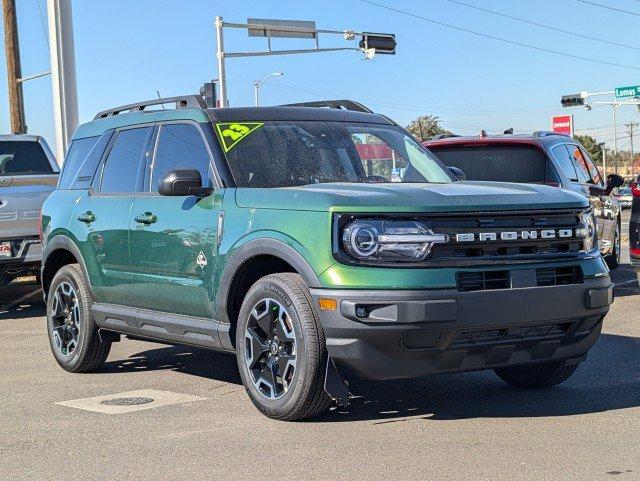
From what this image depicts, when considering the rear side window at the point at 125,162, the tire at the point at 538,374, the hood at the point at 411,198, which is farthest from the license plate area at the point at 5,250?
the tire at the point at 538,374

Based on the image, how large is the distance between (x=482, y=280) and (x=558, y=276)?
1.81ft

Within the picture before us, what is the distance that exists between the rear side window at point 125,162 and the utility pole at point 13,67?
20791mm

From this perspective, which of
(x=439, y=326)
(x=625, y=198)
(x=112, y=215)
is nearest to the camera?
(x=439, y=326)

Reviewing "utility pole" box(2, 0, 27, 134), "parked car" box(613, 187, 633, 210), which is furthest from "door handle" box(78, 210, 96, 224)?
"parked car" box(613, 187, 633, 210)

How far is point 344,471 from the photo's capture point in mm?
5074

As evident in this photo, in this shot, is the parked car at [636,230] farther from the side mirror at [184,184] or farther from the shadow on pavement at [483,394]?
the side mirror at [184,184]

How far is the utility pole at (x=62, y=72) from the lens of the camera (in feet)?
70.5

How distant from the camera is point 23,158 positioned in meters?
14.3

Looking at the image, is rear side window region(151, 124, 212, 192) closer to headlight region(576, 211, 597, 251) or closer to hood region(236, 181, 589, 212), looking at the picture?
hood region(236, 181, 589, 212)

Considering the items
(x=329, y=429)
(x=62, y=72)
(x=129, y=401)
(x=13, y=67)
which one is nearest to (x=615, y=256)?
(x=129, y=401)

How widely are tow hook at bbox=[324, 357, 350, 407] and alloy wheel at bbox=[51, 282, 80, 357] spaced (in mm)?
2985

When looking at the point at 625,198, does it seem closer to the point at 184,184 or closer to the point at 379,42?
the point at 379,42

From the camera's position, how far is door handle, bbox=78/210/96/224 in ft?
26.4

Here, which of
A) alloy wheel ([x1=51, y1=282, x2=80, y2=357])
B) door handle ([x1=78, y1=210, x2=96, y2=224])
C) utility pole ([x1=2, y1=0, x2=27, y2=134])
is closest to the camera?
door handle ([x1=78, y1=210, x2=96, y2=224])
